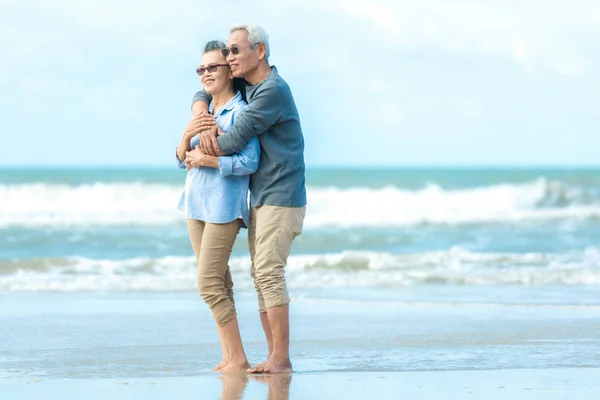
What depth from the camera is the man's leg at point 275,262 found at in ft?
15.0

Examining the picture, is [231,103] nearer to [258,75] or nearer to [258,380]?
[258,75]

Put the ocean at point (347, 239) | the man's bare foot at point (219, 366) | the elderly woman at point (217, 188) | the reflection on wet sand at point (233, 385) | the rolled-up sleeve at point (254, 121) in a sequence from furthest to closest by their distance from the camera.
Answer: the ocean at point (347, 239), the man's bare foot at point (219, 366), the elderly woman at point (217, 188), the rolled-up sleeve at point (254, 121), the reflection on wet sand at point (233, 385)

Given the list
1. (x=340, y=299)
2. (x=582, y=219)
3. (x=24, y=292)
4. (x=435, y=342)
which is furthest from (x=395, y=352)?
(x=582, y=219)

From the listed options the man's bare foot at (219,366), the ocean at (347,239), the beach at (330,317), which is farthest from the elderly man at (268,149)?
the ocean at (347,239)

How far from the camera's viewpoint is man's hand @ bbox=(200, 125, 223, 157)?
Answer: 14.8ft

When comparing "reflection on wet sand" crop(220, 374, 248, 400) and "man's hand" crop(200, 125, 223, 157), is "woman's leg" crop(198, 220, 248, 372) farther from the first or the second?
"man's hand" crop(200, 125, 223, 157)

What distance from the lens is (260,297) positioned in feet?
16.0

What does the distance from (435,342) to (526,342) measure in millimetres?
574

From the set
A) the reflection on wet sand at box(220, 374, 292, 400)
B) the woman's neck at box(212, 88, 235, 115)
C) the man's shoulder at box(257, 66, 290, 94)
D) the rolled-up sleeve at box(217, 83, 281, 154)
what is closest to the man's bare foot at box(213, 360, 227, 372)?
the reflection on wet sand at box(220, 374, 292, 400)

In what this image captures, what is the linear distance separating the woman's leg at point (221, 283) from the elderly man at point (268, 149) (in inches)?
6.1

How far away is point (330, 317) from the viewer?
23.3ft

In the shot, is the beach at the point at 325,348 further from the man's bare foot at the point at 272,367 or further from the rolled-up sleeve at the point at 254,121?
the rolled-up sleeve at the point at 254,121

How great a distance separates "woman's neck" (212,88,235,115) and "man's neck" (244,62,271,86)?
0.47 ft

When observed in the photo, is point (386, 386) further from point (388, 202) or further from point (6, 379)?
point (388, 202)
